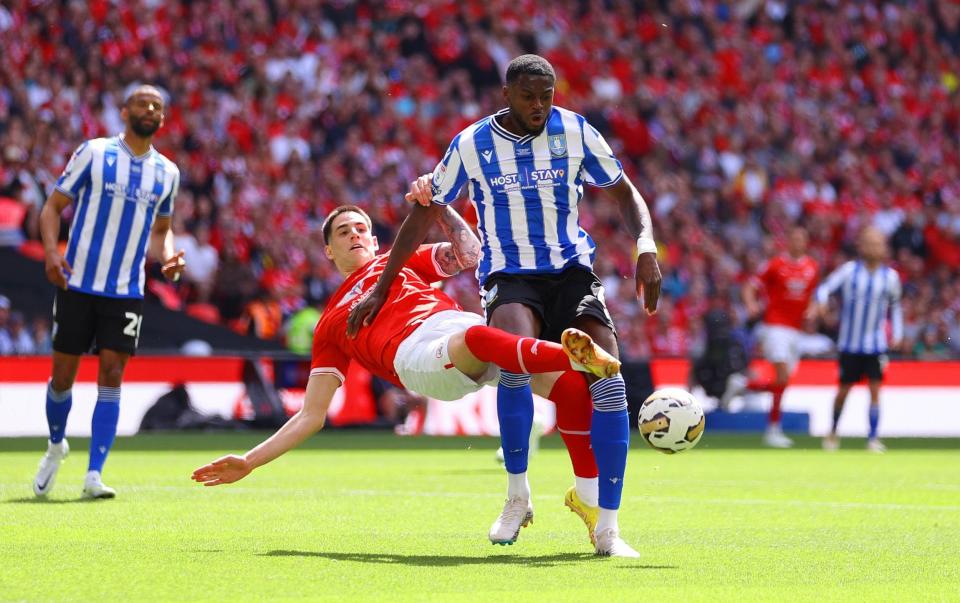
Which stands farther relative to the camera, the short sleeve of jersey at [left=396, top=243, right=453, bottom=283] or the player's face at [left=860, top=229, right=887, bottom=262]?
the player's face at [left=860, top=229, right=887, bottom=262]

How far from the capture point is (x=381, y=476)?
36.4 ft

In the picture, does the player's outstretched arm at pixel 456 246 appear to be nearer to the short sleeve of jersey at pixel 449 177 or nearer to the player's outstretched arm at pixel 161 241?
the short sleeve of jersey at pixel 449 177

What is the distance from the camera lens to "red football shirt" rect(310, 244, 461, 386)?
671 centimetres

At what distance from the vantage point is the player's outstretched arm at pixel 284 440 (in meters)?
6.48

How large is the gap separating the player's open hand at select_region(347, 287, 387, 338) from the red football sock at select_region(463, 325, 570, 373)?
624mm

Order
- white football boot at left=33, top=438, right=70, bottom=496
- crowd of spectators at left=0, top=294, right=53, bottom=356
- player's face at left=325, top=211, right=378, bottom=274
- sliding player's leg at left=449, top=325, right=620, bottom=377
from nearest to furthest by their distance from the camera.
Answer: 1. sliding player's leg at left=449, top=325, right=620, bottom=377
2. player's face at left=325, top=211, right=378, bottom=274
3. white football boot at left=33, top=438, right=70, bottom=496
4. crowd of spectators at left=0, top=294, right=53, bottom=356

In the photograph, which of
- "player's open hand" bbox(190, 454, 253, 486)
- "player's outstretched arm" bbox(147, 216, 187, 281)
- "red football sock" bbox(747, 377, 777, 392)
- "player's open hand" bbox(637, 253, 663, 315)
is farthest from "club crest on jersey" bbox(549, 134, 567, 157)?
"red football sock" bbox(747, 377, 777, 392)

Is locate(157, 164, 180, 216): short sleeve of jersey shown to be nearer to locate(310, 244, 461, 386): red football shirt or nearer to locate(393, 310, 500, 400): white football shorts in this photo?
locate(310, 244, 461, 386): red football shirt

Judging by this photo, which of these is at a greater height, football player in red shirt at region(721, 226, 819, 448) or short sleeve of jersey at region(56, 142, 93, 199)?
short sleeve of jersey at region(56, 142, 93, 199)

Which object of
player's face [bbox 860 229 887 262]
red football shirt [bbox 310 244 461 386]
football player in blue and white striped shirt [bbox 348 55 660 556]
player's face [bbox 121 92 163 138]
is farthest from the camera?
player's face [bbox 860 229 887 262]

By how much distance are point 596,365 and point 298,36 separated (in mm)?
17379

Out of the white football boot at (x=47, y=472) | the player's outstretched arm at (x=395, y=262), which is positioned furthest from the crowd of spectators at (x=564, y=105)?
the player's outstretched arm at (x=395, y=262)

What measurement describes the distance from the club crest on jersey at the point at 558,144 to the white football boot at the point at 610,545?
160cm

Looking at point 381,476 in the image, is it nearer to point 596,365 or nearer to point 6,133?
point 596,365
